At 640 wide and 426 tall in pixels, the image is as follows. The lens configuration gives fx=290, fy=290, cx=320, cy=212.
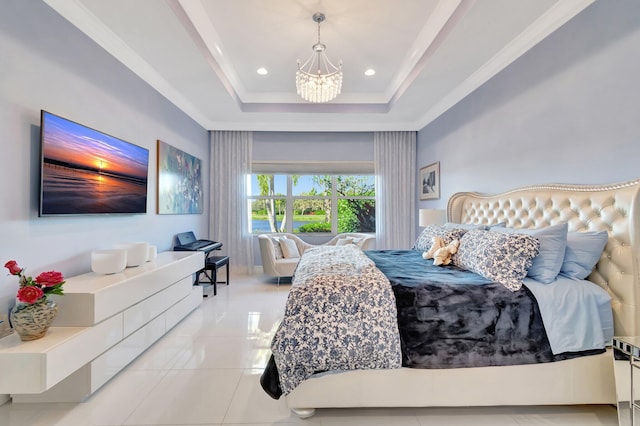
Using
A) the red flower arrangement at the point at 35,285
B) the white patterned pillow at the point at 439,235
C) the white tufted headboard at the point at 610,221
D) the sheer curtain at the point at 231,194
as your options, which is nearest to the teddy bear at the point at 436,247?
the white patterned pillow at the point at 439,235

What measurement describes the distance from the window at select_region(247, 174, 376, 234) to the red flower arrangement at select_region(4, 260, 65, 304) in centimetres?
408

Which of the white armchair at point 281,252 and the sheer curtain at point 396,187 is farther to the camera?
the sheer curtain at point 396,187

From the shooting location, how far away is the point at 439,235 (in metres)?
3.04

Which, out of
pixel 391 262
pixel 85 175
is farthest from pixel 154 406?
pixel 391 262

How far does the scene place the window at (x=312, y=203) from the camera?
5.77 m

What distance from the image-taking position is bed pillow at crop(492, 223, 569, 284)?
187cm

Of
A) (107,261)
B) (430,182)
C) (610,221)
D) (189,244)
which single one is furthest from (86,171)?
(430,182)

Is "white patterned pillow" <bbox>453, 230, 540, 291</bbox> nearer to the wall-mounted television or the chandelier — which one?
the chandelier

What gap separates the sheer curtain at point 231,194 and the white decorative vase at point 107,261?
2.99m

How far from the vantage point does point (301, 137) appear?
5.48m

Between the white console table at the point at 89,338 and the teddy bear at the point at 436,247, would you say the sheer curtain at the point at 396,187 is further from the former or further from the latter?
the white console table at the point at 89,338

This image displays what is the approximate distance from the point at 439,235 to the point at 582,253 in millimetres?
1234

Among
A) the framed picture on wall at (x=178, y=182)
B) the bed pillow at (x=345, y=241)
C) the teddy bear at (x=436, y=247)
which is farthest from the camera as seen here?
the bed pillow at (x=345, y=241)

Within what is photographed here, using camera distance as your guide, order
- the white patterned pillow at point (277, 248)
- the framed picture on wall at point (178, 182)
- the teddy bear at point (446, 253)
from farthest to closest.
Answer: the white patterned pillow at point (277, 248) < the framed picture on wall at point (178, 182) < the teddy bear at point (446, 253)
